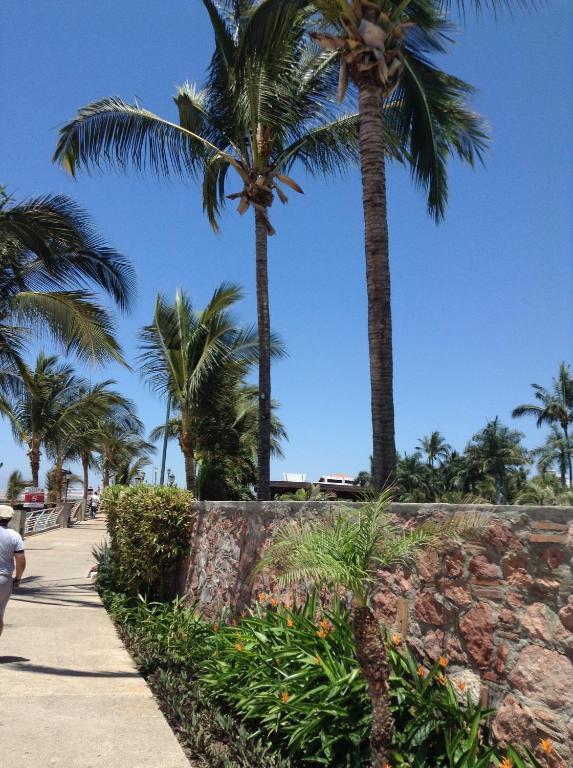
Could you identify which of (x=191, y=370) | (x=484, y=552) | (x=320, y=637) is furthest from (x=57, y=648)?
(x=191, y=370)

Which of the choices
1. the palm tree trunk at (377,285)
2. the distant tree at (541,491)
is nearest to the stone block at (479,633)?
the palm tree trunk at (377,285)

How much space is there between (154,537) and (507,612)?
21.2ft

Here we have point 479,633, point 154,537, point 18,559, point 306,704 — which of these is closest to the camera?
point 479,633

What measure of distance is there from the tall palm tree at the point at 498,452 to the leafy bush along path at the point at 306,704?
202ft

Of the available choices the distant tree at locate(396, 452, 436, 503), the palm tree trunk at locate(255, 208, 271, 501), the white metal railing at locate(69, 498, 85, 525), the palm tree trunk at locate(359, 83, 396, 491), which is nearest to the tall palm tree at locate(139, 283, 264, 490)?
the palm tree trunk at locate(255, 208, 271, 501)

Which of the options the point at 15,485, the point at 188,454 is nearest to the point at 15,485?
the point at 15,485

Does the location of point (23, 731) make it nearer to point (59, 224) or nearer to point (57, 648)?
point (57, 648)

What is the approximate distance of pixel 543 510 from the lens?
12.9 feet

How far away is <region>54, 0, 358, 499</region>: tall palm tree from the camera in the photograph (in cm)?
1180

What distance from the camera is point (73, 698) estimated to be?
6.16 metres

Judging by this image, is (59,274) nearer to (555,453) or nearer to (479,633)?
(479,633)

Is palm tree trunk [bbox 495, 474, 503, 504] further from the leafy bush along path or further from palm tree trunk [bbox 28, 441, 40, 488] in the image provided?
the leafy bush along path

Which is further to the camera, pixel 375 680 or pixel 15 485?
pixel 15 485

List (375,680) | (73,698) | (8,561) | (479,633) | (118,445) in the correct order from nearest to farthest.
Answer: (375,680), (479,633), (73,698), (8,561), (118,445)
